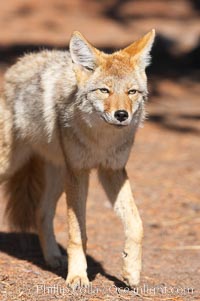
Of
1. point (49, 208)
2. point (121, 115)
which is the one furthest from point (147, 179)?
point (121, 115)

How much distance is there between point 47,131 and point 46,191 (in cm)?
95

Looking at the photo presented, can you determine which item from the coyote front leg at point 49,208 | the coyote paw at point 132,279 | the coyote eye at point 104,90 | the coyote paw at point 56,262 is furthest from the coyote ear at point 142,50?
the coyote paw at point 56,262

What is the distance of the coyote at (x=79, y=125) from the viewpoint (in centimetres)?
552

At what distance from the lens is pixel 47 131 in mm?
6160

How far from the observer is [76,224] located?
5.84m

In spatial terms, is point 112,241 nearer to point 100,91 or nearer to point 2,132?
point 2,132

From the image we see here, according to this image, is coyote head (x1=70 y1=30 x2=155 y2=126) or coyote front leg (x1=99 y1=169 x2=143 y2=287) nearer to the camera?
coyote head (x1=70 y1=30 x2=155 y2=126)

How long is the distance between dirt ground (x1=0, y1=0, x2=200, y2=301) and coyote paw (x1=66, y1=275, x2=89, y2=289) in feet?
0.24

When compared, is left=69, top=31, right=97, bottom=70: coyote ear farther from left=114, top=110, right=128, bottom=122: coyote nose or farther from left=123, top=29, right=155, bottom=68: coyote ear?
left=114, top=110, right=128, bottom=122: coyote nose

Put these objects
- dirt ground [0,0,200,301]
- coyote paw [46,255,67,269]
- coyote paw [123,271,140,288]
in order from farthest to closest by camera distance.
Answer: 1. coyote paw [46,255,67,269]
2. dirt ground [0,0,200,301]
3. coyote paw [123,271,140,288]

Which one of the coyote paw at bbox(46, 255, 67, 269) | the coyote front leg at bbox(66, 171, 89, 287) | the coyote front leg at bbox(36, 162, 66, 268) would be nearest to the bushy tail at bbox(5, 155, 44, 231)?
the coyote front leg at bbox(36, 162, 66, 268)

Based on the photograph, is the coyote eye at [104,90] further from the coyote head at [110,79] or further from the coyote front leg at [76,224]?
the coyote front leg at [76,224]

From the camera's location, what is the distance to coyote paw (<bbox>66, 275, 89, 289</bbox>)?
222 inches

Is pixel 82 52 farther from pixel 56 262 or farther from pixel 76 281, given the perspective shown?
pixel 56 262
